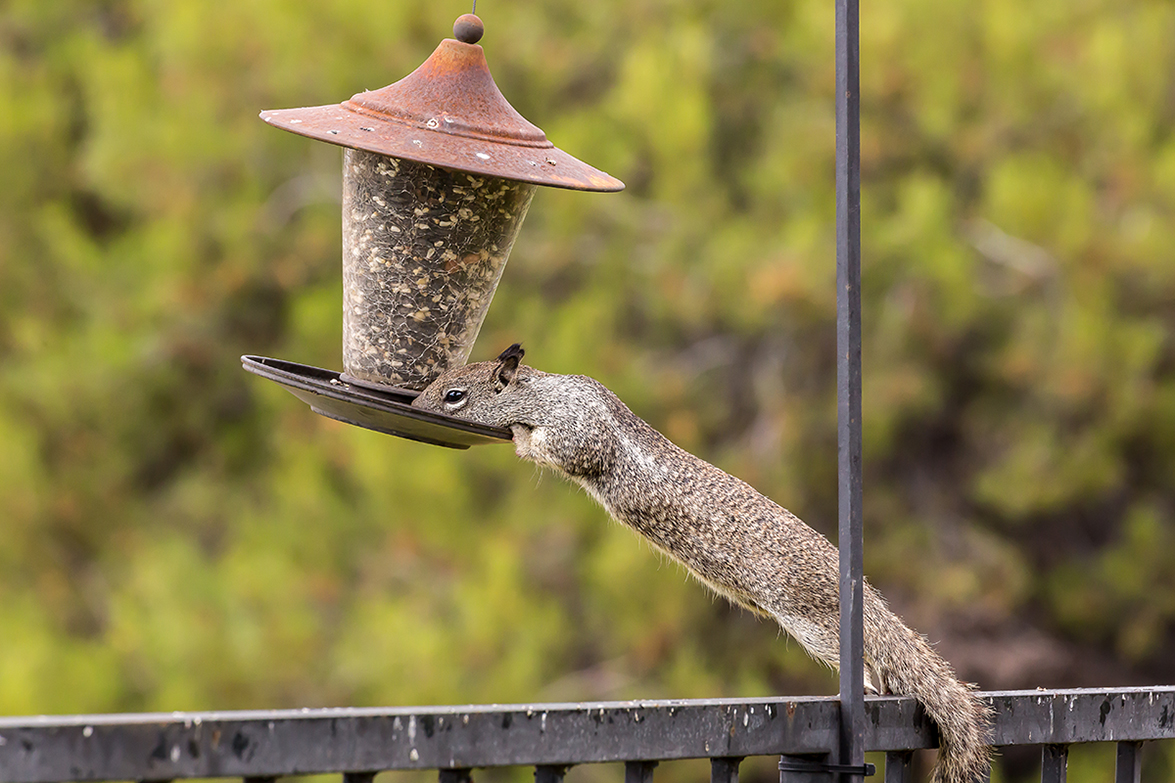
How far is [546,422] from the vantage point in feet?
7.48

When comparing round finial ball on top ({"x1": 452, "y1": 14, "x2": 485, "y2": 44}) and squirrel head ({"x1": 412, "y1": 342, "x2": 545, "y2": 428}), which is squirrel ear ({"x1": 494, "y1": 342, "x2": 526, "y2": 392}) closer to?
squirrel head ({"x1": 412, "y1": 342, "x2": 545, "y2": 428})

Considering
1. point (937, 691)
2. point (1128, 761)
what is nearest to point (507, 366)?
point (937, 691)

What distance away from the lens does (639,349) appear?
617cm

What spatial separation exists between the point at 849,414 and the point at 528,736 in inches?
23.8

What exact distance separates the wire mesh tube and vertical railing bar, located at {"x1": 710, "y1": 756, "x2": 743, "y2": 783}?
82 cm

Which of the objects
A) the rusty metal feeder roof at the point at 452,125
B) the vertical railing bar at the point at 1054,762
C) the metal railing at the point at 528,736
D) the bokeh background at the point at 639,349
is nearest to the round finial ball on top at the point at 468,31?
the rusty metal feeder roof at the point at 452,125

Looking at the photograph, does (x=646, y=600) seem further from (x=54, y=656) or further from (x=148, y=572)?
(x=54, y=656)

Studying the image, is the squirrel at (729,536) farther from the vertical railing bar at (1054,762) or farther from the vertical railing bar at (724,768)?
the vertical railing bar at (724,768)

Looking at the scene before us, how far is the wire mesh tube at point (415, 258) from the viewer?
2.13m

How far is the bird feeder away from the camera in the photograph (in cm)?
194

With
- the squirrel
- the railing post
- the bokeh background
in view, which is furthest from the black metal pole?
the bokeh background

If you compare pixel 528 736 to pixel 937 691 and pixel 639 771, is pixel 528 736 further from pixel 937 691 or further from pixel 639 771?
pixel 937 691

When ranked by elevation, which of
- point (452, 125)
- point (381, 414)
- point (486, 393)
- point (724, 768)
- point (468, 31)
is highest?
point (468, 31)

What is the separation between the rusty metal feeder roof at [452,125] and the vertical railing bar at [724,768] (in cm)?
78
